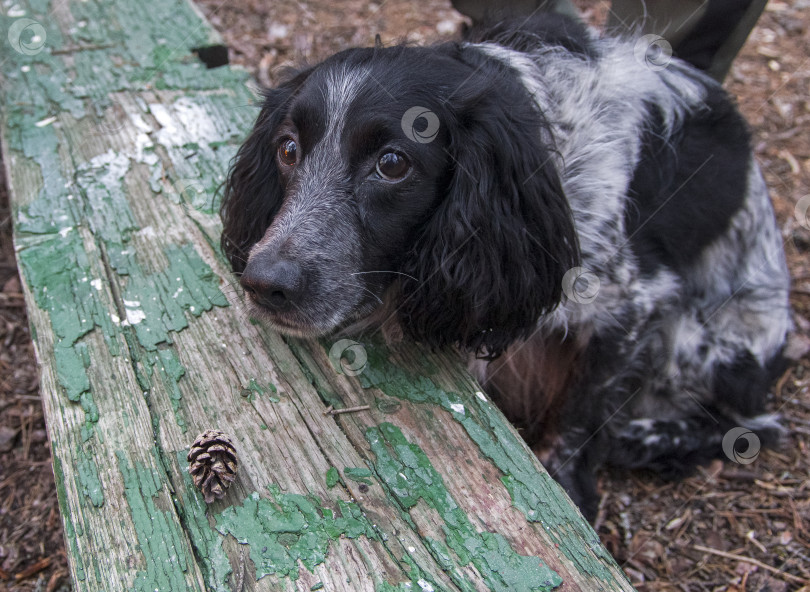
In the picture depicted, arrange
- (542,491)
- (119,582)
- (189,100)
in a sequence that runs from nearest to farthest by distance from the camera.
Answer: (119,582) < (542,491) < (189,100)

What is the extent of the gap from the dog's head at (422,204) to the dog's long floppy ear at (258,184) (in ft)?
0.88

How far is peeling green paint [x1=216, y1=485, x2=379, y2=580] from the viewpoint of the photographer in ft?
6.05

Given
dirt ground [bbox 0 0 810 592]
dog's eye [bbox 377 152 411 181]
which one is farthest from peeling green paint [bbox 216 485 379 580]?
dirt ground [bbox 0 0 810 592]

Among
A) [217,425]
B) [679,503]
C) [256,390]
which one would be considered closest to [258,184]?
[256,390]

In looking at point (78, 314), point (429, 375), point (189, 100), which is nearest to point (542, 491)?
point (429, 375)

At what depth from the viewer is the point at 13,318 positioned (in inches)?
148

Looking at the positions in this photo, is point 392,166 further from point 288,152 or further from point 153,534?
point 153,534

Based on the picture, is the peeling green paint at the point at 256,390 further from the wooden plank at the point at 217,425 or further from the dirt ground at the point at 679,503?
the dirt ground at the point at 679,503

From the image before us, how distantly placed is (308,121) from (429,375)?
0.95 metres

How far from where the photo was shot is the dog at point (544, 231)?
2.47 metres

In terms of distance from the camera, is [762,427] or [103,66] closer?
[762,427]

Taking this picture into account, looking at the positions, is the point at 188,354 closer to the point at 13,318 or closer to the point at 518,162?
the point at 518,162

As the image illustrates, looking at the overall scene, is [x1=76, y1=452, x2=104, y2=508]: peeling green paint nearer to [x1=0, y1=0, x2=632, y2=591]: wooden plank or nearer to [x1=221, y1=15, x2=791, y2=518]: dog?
[x1=0, y1=0, x2=632, y2=591]: wooden plank

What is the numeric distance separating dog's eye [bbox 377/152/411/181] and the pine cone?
99 centimetres
